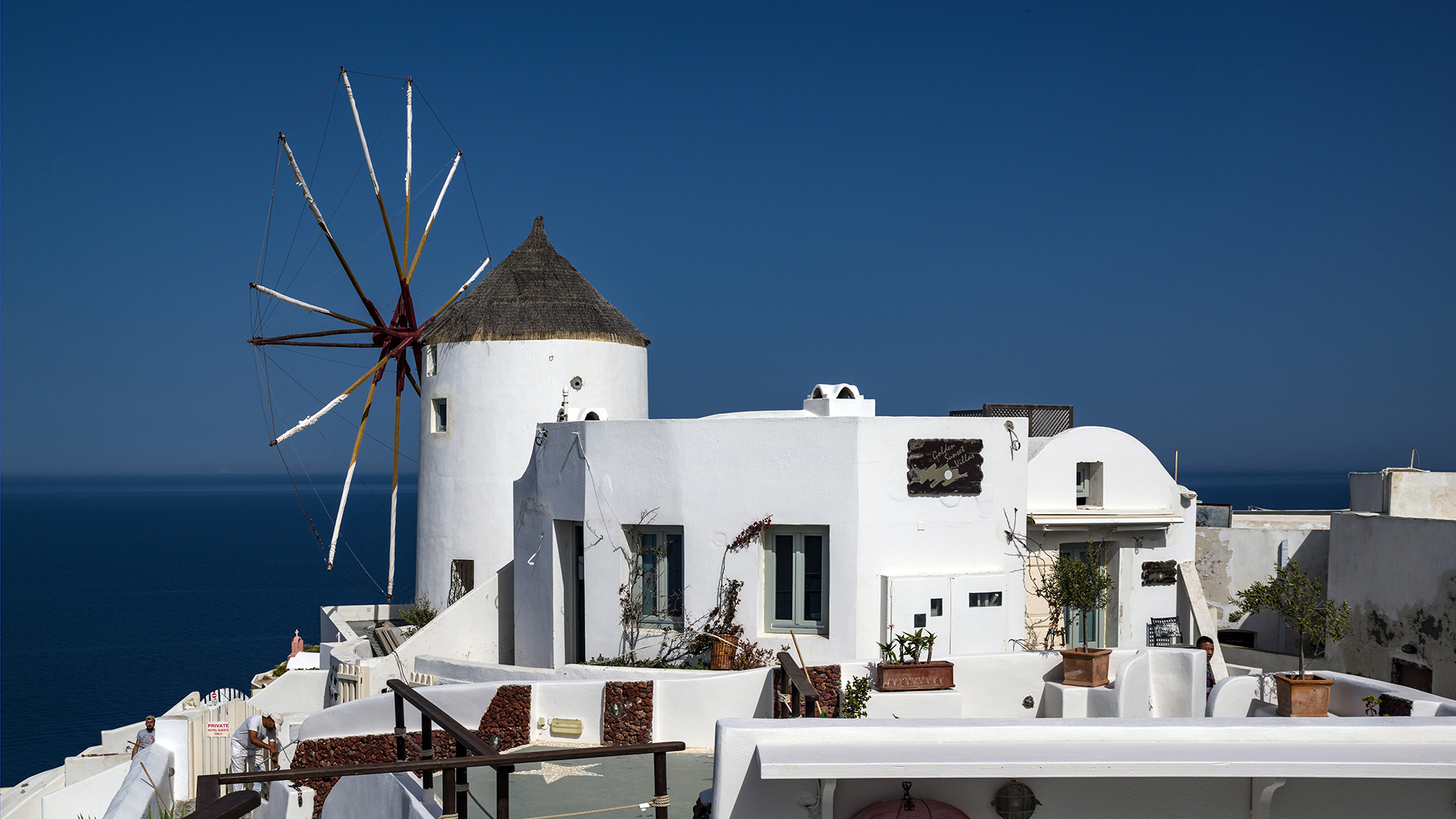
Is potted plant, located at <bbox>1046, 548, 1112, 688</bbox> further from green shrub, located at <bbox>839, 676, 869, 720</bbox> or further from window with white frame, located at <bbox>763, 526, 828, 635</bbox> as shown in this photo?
window with white frame, located at <bbox>763, 526, 828, 635</bbox>

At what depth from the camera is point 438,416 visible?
98.2 ft

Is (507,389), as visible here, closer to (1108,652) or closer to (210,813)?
(1108,652)

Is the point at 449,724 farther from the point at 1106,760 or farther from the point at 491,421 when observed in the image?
the point at 491,421

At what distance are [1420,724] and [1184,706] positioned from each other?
744cm

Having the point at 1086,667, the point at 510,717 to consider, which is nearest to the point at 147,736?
the point at 510,717

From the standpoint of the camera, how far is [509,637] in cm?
2555

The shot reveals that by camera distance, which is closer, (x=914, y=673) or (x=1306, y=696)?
(x=1306, y=696)

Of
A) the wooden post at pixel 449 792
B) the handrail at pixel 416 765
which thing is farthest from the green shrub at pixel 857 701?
the wooden post at pixel 449 792

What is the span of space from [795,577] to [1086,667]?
4.86 m

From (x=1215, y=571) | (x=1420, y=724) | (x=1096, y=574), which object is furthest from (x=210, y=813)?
(x=1215, y=571)

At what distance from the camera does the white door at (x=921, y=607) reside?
17703mm

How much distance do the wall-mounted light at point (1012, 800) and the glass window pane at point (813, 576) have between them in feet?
33.2

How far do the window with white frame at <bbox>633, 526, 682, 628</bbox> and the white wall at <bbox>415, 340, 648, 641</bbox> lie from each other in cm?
1006

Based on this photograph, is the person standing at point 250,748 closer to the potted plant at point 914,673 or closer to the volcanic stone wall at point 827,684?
the volcanic stone wall at point 827,684
